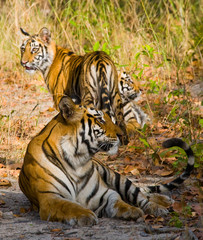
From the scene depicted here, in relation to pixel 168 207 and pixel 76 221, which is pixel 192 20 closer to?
pixel 168 207

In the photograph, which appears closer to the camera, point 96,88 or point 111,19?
point 96,88

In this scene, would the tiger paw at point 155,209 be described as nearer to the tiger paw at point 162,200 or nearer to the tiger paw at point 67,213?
the tiger paw at point 162,200

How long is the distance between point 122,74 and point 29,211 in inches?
158

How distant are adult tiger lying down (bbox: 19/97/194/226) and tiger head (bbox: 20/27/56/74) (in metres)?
3.74

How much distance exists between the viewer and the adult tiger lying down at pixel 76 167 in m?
3.73

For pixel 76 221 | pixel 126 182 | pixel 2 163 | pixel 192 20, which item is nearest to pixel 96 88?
pixel 2 163

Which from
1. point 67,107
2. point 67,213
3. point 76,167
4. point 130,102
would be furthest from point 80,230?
point 130,102

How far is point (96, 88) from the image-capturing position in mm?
6504

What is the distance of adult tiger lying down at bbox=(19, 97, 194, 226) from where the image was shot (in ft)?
12.2

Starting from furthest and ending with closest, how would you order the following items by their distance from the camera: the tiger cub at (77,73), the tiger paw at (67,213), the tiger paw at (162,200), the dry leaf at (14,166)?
1. the tiger cub at (77,73)
2. the dry leaf at (14,166)
3. the tiger paw at (162,200)
4. the tiger paw at (67,213)

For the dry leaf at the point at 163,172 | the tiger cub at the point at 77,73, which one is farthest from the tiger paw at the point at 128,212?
the tiger cub at the point at 77,73

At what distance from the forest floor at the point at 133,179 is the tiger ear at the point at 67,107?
0.81 m

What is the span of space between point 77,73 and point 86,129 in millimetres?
3166

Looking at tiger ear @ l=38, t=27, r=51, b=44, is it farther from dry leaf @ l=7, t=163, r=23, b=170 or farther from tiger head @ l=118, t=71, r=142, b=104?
dry leaf @ l=7, t=163, r=23, b=170
